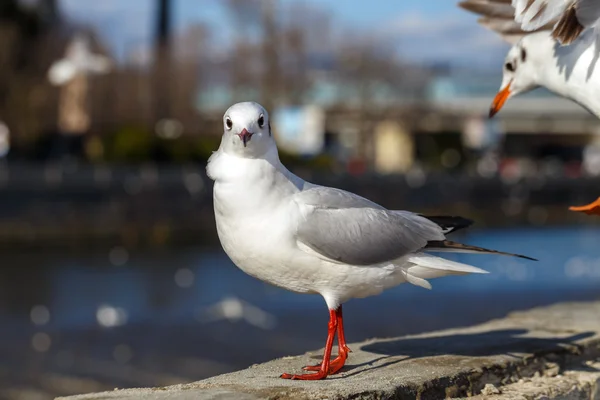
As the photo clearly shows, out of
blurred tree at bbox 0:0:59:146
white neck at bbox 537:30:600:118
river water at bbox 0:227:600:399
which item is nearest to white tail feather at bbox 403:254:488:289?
white neck at bbox 537:30:600:118

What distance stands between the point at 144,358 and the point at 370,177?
2348cm

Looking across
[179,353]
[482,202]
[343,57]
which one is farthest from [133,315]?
[343,57]

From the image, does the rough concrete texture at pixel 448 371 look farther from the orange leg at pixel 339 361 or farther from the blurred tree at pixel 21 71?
the blurred tree at pixel 21 71

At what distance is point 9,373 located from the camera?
35.1ft

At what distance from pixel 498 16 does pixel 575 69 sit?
37.9 inches

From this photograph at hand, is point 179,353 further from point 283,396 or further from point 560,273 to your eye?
point 560,273

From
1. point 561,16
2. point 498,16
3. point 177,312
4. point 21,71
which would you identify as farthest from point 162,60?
point 561,16

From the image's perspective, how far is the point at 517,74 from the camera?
504 cm

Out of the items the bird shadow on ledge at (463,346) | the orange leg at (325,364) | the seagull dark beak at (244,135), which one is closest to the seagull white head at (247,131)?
the seagull dark beak at (244,135)

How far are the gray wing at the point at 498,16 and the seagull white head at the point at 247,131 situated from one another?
200 cm

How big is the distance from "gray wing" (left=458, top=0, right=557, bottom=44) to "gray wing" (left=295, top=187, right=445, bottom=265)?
1.73 metres

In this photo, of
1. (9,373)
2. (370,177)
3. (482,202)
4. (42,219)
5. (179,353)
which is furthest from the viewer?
(482,202)

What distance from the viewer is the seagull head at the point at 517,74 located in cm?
495

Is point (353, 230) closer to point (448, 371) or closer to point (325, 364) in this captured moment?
point (325, 364)
